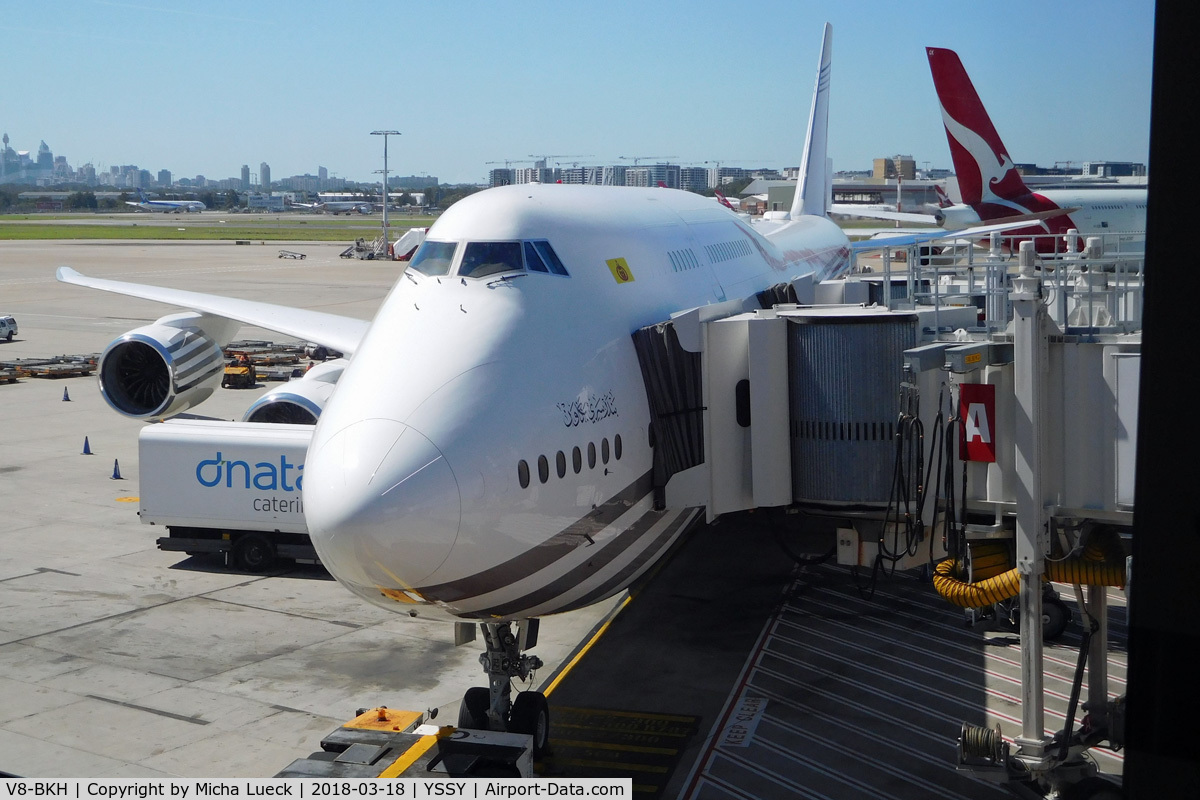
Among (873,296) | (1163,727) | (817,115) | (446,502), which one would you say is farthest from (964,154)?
(1163,727)

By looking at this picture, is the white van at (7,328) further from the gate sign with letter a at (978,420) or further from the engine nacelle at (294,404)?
the gate sign with letter a at (978,420)

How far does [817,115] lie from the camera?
3759 cm

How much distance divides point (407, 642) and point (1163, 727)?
47.5ft

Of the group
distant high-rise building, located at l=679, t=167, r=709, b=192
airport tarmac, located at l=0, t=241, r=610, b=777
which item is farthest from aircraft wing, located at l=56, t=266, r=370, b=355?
distant high-rise building, located at l=679, t=167, r=709, b=192

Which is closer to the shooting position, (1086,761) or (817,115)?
(1086,761)

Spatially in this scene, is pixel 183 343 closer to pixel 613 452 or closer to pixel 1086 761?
pixel 613 452

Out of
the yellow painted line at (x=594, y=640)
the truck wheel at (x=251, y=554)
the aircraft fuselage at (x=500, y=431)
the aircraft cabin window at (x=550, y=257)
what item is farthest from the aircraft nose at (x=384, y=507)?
the truck wheel at (x=251, y=554)

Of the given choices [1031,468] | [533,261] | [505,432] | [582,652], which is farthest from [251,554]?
[1031,468]

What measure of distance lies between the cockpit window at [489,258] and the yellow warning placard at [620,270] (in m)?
1.45

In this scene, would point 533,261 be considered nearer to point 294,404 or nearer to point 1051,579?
point 1051,579

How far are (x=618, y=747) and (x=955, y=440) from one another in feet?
15.4

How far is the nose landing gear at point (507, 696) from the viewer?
11562 millimetres

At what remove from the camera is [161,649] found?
51.8ft

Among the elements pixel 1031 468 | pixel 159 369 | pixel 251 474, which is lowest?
pixel 251 474
